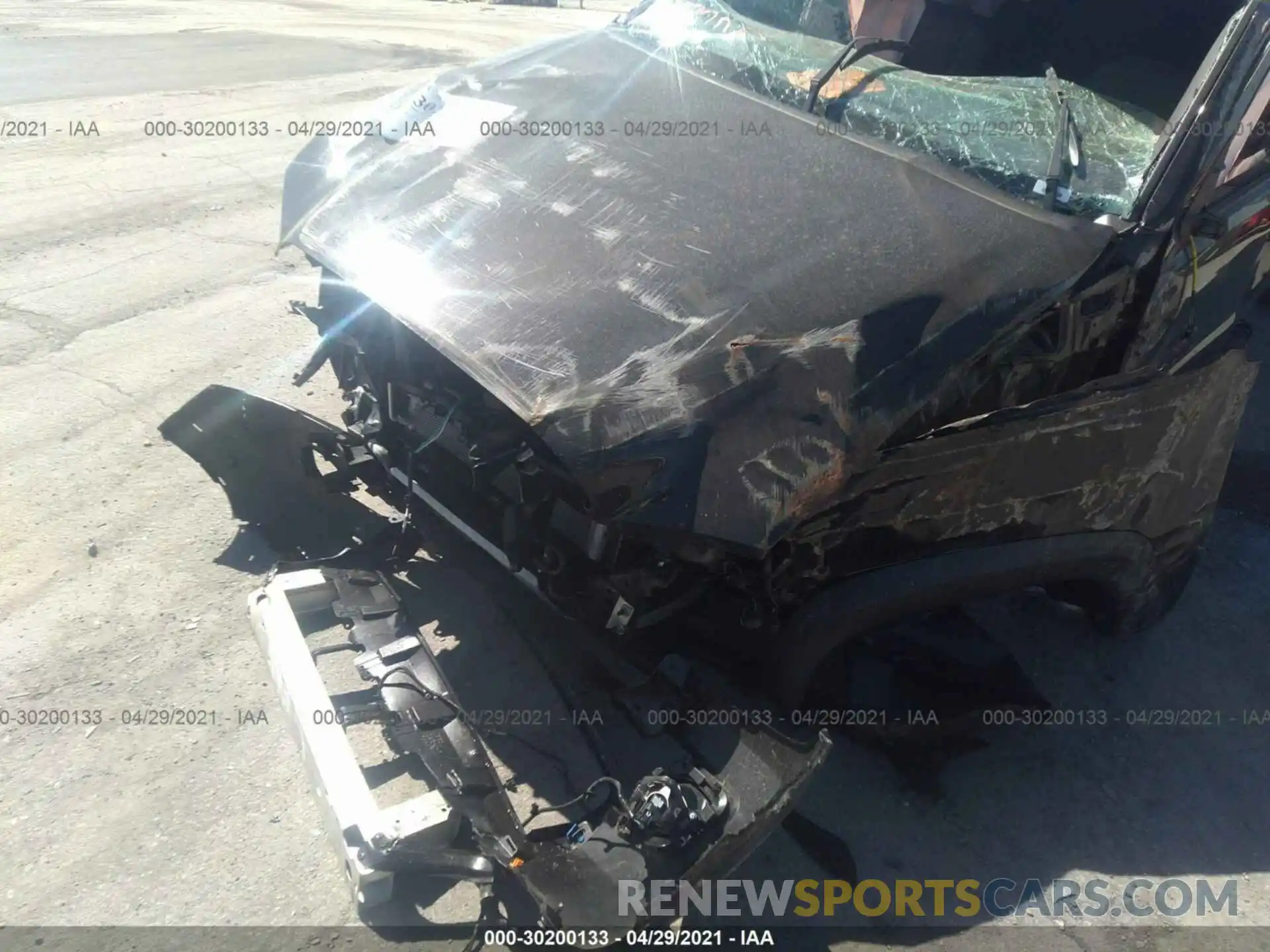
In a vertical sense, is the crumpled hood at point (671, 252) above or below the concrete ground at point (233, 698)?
above

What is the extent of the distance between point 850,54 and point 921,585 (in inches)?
76.4

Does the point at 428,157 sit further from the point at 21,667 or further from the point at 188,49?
the point at 188,49

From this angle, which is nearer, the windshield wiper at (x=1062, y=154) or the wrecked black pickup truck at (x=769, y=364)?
the wrecked black pickup truck at (x=769, y=364)

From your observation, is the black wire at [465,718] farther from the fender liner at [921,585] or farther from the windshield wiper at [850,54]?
the windshield wiper at [850,54]

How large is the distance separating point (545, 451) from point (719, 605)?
641mm

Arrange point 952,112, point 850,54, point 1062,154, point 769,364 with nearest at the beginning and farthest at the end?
1. point 769,364
2. point 1062,154
3. point 952,112
4. point 850,54

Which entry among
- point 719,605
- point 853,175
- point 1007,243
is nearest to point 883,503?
point 719,605

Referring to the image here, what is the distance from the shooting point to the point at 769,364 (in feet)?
7.91

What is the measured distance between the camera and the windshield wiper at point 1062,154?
9.48ft
